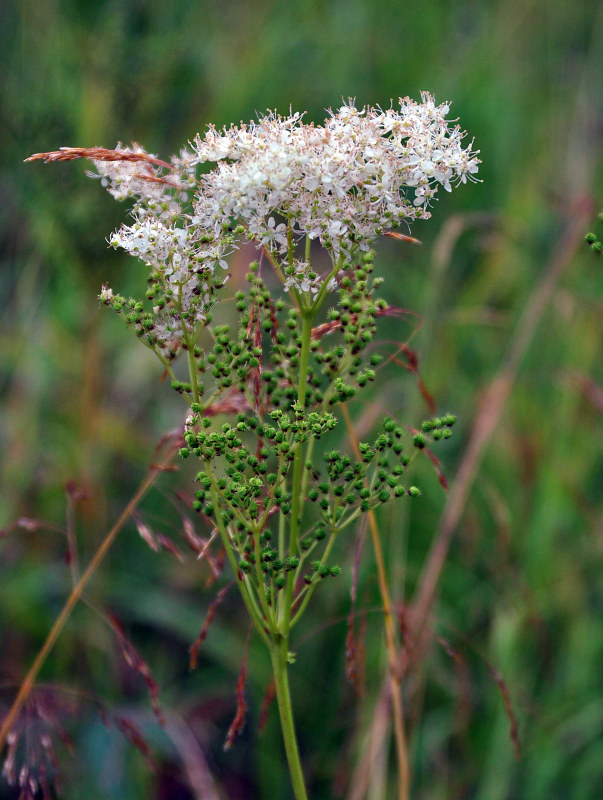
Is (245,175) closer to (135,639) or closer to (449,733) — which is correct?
(449,733)

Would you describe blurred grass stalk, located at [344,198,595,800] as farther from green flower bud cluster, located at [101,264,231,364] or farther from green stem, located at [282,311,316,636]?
green flower bud cluster, located at [101,264,231,364]

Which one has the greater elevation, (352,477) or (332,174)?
(332,174)

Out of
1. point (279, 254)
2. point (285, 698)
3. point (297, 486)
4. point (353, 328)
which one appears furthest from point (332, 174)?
point (285, 698)

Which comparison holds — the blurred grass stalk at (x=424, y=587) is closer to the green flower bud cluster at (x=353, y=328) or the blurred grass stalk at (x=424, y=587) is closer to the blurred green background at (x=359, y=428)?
the blurred green background at (x=359, y=428)

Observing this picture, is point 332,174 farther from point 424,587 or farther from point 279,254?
point 424,587

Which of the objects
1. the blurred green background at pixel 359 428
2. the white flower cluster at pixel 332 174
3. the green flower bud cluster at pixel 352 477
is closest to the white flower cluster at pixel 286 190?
the white flower cluster at pixel 332 174

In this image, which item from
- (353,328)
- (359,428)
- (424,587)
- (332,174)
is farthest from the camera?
(359,428)

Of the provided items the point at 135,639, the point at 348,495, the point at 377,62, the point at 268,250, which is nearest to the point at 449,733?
the point at 135,639

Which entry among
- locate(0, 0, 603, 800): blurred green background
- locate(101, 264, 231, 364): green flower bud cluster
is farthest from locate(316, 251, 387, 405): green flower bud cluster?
locate(0, 0, 603, 800): blurred green background
